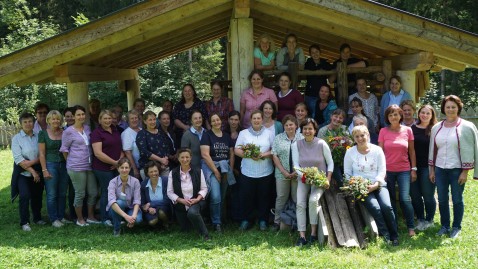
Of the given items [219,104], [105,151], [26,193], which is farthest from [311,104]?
[26,193]

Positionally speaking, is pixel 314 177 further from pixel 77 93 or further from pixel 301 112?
pixel 77 93

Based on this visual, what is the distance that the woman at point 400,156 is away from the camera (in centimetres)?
652

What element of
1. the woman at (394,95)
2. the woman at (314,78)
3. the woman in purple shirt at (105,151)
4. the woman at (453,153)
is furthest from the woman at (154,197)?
the woman at (453,153)

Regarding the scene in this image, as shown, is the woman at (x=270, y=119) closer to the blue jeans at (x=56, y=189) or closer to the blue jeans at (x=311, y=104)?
the blue jeans at (x=311, y=104)

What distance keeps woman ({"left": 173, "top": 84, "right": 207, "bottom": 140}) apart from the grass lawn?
1.89 meters

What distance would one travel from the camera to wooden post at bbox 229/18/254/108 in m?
8.17

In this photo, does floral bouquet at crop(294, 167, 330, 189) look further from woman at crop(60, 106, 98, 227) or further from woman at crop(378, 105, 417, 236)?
woman at crop(60, 106, 98, 227)

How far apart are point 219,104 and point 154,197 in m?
2.04

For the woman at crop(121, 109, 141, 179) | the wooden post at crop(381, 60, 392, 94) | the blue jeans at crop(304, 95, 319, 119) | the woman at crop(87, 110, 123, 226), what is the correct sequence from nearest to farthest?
the woman at crop(87, 110, 123, 226)
the woman at crop(121, 109, 141, 179)
the wooden post at crop(381, 60, 392, 94)
the blue jeans at crop(304, 95, 319, 119)

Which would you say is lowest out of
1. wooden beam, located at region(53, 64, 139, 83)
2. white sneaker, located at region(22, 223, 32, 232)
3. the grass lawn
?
the grass lawn

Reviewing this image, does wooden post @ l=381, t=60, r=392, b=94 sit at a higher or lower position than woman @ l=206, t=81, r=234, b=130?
higher

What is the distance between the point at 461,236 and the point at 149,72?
21.2 metres

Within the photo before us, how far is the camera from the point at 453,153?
621 cm

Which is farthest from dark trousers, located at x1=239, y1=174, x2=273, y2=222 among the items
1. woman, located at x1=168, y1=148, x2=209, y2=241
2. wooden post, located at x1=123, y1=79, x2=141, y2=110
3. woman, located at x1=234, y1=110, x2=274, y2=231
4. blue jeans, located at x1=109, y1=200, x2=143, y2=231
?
wooden post, located at x1=123, y1=79, x2=141, y2=110
